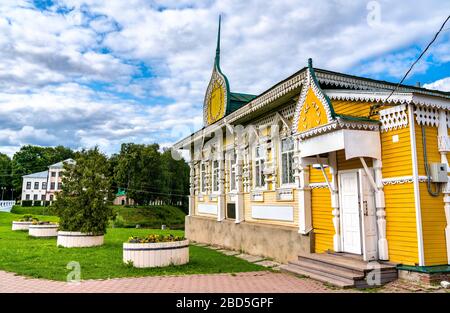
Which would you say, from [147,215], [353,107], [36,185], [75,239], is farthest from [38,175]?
[353,107]

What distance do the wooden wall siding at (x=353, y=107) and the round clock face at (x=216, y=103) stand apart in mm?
6910

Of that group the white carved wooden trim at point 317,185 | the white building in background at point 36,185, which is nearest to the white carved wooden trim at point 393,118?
the white carved wooden trim at point 317,185

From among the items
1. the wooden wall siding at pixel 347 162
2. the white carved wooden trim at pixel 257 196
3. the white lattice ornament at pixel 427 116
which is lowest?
the white carved wooden trim at pixel 257 196

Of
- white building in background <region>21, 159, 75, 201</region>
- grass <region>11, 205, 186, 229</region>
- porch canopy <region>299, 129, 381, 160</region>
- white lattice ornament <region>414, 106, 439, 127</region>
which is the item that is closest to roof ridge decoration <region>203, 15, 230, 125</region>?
porch canopy <region>299, 129, 381, 160</region>

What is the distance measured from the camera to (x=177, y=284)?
7.32 metres

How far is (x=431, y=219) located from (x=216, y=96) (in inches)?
439

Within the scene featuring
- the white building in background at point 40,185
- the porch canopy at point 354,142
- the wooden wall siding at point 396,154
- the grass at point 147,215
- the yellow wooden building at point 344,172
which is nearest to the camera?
the yellow wooden building at point 344,172

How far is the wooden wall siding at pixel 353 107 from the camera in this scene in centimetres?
805

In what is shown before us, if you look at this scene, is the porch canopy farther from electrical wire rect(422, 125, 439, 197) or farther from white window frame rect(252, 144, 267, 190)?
white window frame rect(252, 144, 267, 190)

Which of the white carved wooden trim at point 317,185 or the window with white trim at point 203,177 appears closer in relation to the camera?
the white carved wooden trim at point 317,185

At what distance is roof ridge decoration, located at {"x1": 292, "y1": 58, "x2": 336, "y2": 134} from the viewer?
777cm

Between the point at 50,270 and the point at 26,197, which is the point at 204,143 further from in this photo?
the point at 26,197

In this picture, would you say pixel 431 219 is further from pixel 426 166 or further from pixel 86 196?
pixel 86 196

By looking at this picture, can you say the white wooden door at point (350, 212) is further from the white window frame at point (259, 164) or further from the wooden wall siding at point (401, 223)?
the white window frame at point (259, 164)
